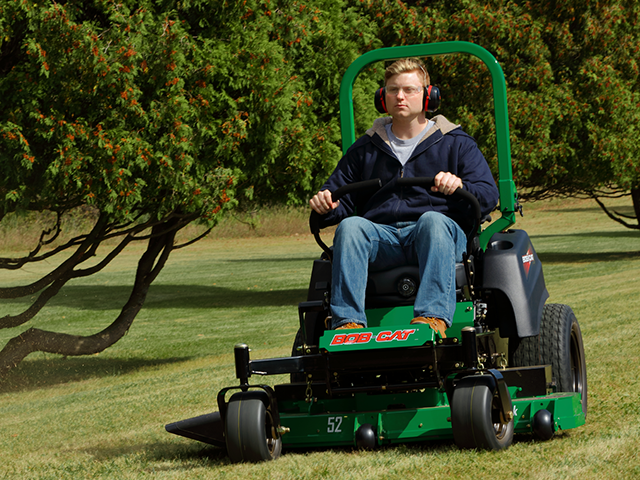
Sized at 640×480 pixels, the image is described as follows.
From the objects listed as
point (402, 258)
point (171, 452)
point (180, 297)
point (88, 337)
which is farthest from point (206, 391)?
point (180, 297)

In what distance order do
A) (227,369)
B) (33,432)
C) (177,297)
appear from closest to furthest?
(33,432) < (227,369) < (177,297)

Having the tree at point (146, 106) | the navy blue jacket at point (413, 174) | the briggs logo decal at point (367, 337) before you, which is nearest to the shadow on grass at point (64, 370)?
the tree at point (146, 106)

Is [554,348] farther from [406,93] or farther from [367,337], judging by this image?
[406,93]

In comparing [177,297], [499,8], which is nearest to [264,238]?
[177,297]

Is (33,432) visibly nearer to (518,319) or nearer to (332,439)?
(332,439)

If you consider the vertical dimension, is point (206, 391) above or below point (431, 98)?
below

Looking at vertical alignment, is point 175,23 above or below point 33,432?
above

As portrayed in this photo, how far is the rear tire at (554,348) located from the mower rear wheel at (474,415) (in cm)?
116

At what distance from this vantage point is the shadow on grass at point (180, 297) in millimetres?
22250

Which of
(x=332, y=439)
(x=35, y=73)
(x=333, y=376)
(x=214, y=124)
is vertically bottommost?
(x=332, y=439)

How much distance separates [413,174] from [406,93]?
45 cm

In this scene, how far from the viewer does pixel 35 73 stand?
8.65 metres

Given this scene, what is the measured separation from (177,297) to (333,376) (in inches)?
814

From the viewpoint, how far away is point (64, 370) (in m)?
12.6
